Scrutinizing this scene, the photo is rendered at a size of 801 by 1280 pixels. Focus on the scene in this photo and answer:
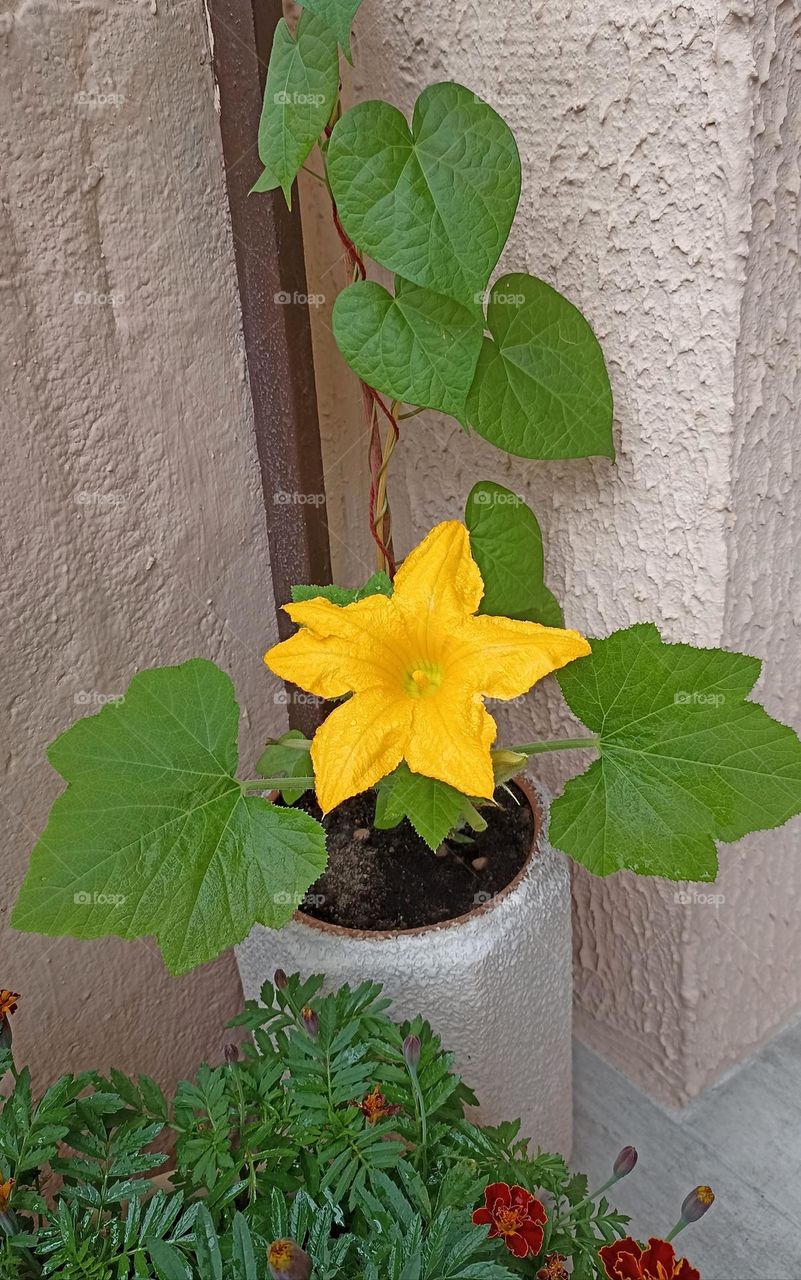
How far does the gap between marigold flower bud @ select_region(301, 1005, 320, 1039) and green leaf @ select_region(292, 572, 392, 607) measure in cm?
29

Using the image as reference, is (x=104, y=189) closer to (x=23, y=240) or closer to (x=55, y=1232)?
(x=23, y=240)

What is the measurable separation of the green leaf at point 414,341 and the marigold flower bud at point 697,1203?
541 mm

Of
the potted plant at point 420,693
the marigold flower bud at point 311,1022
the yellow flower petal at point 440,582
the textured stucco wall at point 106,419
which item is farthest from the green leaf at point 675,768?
the textured stucco wall at point 106,419

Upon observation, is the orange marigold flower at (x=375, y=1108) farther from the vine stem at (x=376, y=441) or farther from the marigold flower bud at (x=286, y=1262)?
the vine stem at (x=376, y=441)

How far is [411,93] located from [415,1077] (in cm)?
76

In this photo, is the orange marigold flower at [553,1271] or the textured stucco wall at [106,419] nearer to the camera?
the orange marigold flower at [553,1271]

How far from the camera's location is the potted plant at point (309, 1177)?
57cm

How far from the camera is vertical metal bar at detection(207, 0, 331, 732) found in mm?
798

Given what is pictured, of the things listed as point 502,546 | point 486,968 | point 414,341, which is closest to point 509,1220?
point 486,968

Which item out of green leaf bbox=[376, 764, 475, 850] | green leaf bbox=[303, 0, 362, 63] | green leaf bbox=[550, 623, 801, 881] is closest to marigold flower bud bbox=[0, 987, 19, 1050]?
green leaf bbox=[376, 764, 475, 850]

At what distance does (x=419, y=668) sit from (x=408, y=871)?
26cm

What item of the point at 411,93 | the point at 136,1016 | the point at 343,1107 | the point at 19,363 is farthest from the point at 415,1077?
the point at 411,93

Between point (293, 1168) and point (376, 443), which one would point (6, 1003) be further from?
point (376, 443)

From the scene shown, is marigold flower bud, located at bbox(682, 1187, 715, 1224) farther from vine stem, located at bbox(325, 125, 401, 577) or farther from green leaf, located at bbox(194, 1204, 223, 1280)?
vine stem, located at bbox(325, 125, 401, 577)
